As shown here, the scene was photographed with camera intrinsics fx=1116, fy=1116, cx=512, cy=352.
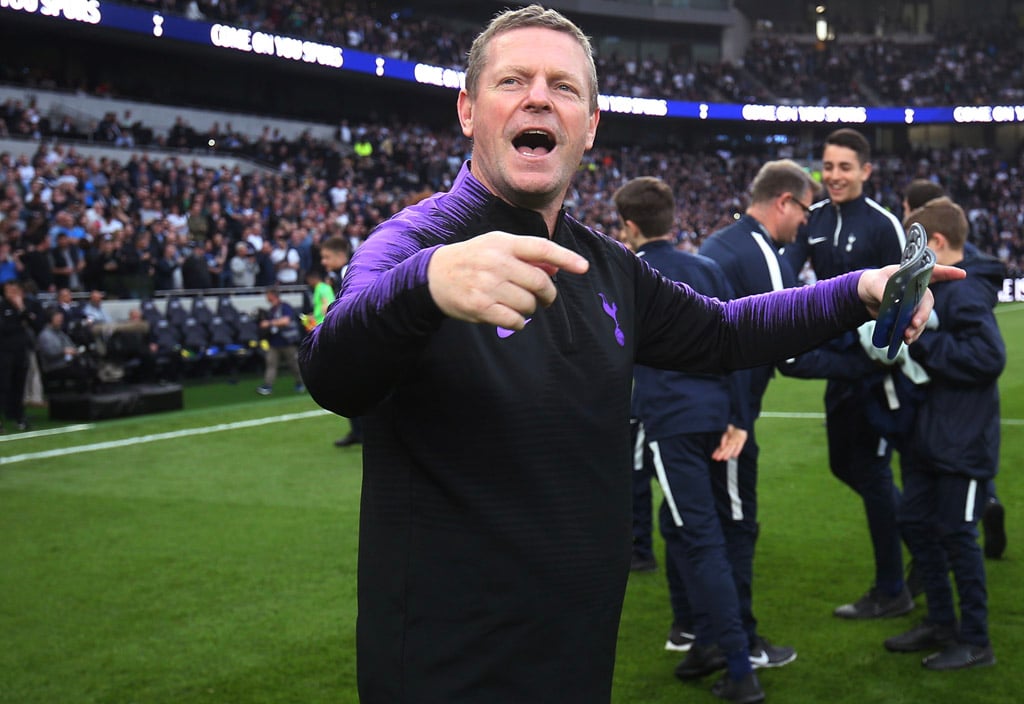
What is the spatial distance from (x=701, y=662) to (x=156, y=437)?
8053 mm

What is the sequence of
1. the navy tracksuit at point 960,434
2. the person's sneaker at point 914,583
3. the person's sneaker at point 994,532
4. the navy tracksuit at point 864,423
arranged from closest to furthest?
the navy tracksuit at point 960,434 → the navy tracksuit at point 864,423 → the person's sneaker at point 914,583 → the person's sneaker at point 994,532

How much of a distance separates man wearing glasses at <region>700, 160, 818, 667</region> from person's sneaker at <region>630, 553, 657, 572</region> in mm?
1506

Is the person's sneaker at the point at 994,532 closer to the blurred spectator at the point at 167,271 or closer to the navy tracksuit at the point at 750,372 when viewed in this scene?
the navy tracksuit at the point at 750,372

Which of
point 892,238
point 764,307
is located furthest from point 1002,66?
point 764,307

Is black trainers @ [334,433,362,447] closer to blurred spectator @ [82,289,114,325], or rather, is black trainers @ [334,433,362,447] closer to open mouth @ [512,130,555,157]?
blurred spectator @ [82,289,114,325]

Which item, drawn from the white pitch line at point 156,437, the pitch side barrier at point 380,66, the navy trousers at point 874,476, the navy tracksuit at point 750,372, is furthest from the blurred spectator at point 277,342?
the navy tracksuit at point 750,372

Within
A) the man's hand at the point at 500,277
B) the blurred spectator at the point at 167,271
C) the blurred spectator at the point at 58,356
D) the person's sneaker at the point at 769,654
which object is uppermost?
the man's hand at the point at 500,277

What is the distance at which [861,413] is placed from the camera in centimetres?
530

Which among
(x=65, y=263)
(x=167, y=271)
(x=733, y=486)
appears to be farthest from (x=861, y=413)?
(x=167, y=271)

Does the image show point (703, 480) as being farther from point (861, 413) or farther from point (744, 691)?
point (861, 413)

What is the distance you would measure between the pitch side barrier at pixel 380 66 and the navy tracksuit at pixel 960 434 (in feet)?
19.1

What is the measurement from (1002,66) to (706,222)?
19.7 metres

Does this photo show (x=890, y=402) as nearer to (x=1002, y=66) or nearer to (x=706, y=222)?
(x=706, y=222)

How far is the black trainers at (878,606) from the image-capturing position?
18.0 feet
